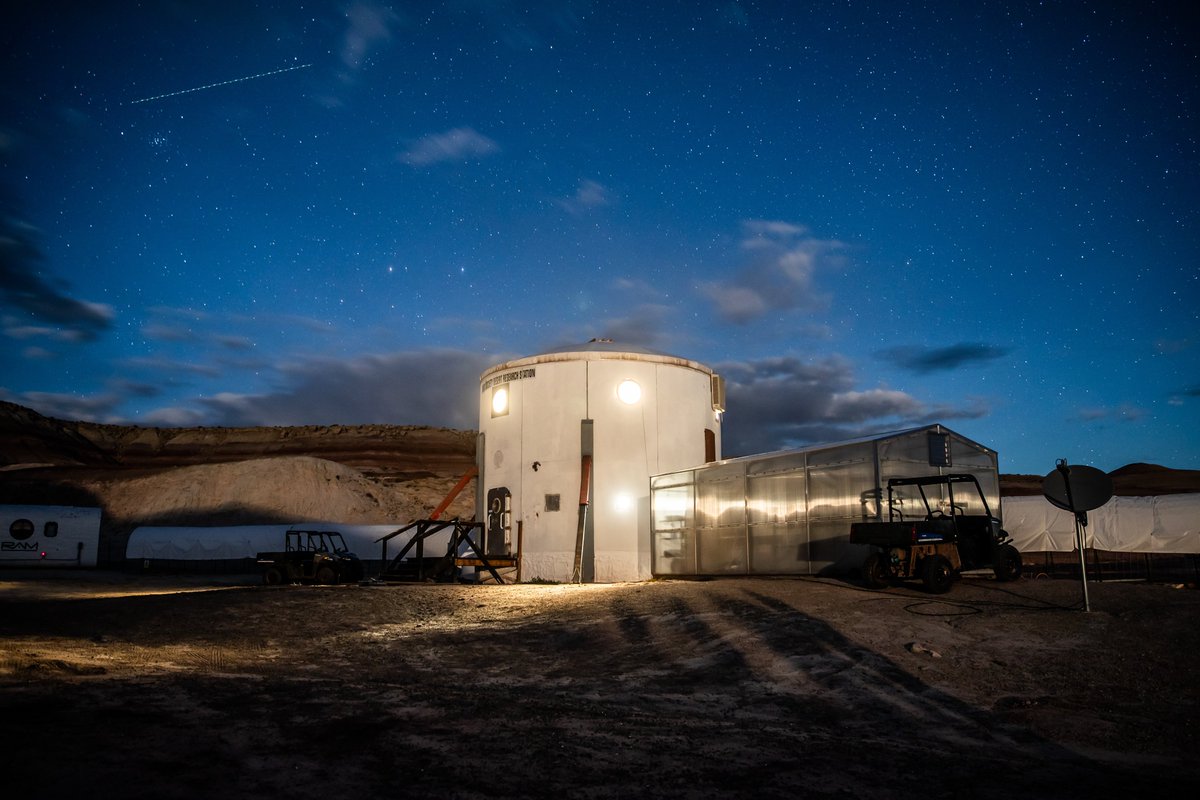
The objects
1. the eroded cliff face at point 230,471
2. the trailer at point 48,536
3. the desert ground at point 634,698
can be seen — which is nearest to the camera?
the desert ground at point 634,698

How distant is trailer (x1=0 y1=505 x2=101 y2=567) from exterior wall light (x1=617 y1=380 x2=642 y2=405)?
33.7 m

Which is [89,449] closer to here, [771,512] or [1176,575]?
[771,512]

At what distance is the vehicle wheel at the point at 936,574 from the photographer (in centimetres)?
1564

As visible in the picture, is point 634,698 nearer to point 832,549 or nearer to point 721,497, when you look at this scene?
point 832,549

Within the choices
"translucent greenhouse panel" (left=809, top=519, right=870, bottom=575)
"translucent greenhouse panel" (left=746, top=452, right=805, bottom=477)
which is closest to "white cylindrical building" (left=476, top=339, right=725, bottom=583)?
"translucent greenhouse panel" (left=746, top=452, right=805, bottom=477)

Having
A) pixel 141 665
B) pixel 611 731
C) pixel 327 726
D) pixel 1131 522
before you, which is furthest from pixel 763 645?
pixel 1131 522

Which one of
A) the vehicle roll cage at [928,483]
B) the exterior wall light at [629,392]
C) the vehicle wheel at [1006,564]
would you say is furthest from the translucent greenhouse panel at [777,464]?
the exterior wall light at [629,392]

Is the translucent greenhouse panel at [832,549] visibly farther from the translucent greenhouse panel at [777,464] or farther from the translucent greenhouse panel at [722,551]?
the translucent greenhouse panel at [722,551]

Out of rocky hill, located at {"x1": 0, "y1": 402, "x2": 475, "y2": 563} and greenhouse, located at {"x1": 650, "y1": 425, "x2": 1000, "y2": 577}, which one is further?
rocky hill, located at {"x1": 0, "y1": 402, "x2": 475, "y2": 563}

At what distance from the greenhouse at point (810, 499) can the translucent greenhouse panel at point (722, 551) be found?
0.10ft

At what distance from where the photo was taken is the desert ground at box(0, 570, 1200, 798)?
5766 mm

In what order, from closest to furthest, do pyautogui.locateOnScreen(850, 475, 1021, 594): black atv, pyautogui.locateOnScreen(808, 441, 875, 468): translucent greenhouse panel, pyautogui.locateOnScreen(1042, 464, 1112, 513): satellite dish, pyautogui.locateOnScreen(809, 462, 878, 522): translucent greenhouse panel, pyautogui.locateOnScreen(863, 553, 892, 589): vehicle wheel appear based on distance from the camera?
1. pyautogui.locateOnScreen(1042, 464, 1112, 513): satellite dish
2. pyautogui.locateOnScreen(850, 475, 1021, 594): black atv
3. pyautogui.locateOnScreen(863, 553, 892, 589): vehicle wheel
4. pyautogui.locateOnScreen(809, 462, 878, 522): translucent greenhouse panel
5. pyautogui.locateOnScreen(808, 441, 875, 468): translucent greenhouse panel

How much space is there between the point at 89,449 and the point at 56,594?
74.5 meters

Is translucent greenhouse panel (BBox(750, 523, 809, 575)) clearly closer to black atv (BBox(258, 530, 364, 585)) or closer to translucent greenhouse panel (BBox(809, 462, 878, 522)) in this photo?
translucent greenhouse panel (BBox(809, 462, 878, 522))
